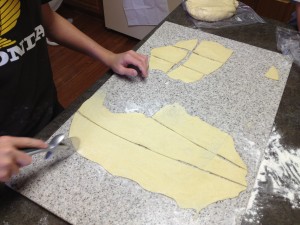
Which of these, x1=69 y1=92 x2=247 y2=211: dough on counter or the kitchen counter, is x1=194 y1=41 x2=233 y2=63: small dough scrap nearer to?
the kitchen counter

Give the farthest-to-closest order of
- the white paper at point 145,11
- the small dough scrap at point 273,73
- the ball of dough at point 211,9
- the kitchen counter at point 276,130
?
the white paper at point 145,11 → the ball of dough at point 211,9 → the small dough scrap at point 273,73 → the kitchen counter at point 276,130

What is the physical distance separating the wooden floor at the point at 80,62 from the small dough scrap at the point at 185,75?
96 cm

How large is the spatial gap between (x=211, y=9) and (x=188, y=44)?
0.17m

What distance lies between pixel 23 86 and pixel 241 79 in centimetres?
57

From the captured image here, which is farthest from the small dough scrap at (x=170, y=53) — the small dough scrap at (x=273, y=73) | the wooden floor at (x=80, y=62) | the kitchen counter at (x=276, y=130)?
the wooden floor at (x=80, y=62)

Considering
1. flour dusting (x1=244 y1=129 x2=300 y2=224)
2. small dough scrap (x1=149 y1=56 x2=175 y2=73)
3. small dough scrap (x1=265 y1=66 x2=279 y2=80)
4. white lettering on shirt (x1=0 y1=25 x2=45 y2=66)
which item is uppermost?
white lettering on shirt (x1=0 y1=25 x2=45 y2=66)

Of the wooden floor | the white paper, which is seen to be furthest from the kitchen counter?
the wooden floor

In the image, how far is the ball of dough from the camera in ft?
3.04

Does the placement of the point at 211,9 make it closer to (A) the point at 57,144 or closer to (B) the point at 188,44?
(B) the point at 188,44

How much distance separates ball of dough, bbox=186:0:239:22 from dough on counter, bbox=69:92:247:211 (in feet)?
1.34

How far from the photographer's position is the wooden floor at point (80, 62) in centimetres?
171

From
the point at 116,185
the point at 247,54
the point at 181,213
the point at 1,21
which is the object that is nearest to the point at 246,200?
the point at 181,213

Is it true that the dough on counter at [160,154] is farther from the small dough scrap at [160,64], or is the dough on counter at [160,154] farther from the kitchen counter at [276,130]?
the small dough scrap at [160,64]

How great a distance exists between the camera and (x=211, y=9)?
925mm
